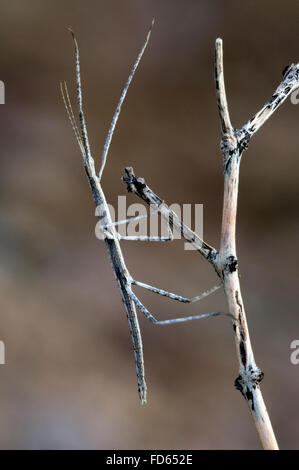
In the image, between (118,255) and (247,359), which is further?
(118,255)

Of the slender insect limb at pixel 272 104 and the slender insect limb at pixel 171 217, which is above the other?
the slender insect limb at pixel 272 104

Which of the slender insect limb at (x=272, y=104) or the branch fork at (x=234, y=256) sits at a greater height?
the slender insect limb at (x=272, y=104)

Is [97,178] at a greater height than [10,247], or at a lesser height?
lesser

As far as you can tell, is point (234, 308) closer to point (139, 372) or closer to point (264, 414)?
point (264, 414)

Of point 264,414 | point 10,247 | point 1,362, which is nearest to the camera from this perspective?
point 264,414

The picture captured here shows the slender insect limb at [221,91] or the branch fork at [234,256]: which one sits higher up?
the slender insect limb at [221,91]

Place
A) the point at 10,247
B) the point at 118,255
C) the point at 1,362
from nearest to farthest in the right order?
the point at 118,255, the point at 1,362, the point at 10,247

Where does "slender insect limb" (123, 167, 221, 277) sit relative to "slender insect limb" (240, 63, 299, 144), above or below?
below

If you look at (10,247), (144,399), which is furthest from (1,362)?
(144,399)

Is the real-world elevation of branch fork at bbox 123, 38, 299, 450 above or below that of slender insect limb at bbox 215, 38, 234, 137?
below

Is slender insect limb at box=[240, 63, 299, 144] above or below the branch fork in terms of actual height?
above
